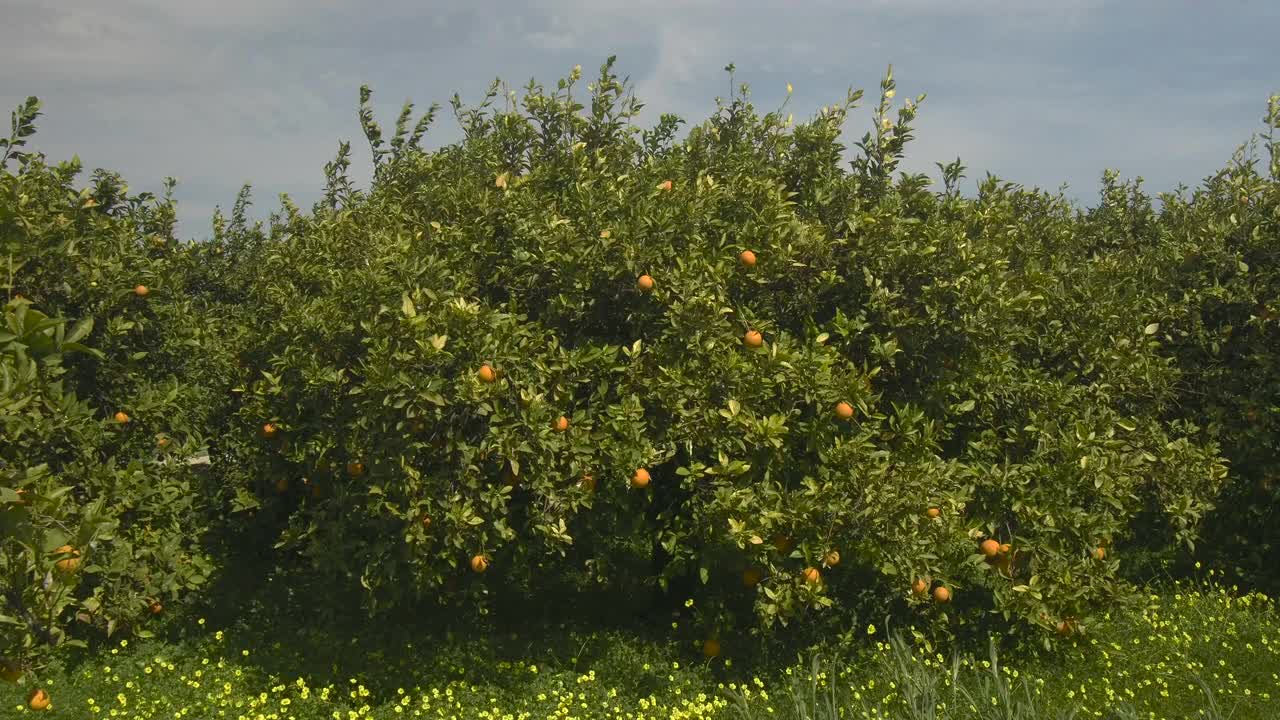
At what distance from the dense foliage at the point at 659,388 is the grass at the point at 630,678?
300 mm

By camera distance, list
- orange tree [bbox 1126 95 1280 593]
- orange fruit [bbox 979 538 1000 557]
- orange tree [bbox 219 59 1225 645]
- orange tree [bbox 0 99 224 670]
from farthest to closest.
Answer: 1. orange tree [bbox 1126 95 1280 593]
2. orange tree [bbox 0 99 224 670]
3. orange fruit [bbox 979 538 1000 557]
4. orange tree [bbox 219 59 1225 645]

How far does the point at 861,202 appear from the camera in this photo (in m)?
6.55

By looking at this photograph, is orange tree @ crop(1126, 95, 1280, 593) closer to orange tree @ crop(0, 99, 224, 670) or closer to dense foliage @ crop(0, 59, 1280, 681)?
dense foliage @ crop(0, 59, 1280, 681)

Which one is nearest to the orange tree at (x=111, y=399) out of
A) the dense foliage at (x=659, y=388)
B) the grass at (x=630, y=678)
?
the dense foliage at (x=659, y=388)

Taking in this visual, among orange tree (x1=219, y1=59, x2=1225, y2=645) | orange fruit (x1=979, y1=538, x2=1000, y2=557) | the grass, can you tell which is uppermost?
orange tree (x1=219, y1=59, x2=1225, y2=645)

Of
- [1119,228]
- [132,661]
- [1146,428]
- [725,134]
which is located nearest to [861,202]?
[725,134]

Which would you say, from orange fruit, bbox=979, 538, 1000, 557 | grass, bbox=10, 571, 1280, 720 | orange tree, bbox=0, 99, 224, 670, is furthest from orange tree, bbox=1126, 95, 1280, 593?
orange tree, bbox=0, 99, 224, 670

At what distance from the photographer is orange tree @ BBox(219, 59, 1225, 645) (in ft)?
17.6

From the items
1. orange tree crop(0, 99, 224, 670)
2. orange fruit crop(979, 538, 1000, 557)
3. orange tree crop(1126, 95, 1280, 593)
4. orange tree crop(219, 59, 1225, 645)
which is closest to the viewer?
orange tree crop(219, 59, 1225, 645)

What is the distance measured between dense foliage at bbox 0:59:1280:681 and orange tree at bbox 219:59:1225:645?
0.03 m

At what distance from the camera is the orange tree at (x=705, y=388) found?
17.6 ft

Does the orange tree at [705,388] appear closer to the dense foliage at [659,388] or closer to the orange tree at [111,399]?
the dense foliage at [659,388]

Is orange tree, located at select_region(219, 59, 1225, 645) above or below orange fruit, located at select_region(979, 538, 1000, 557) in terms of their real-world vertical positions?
above

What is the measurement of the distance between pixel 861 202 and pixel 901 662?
112 inches
